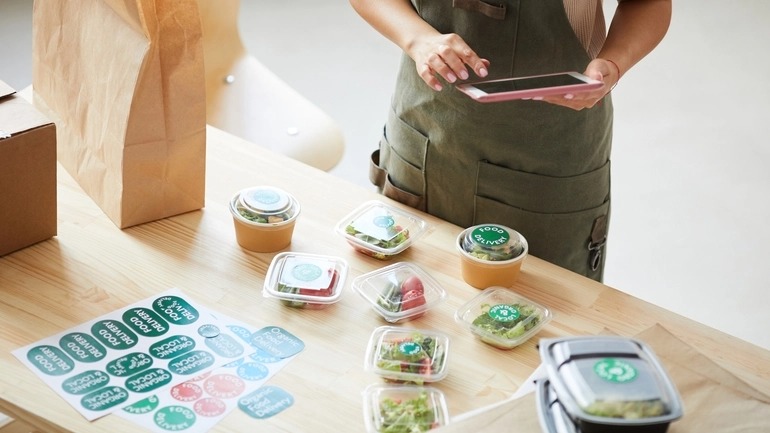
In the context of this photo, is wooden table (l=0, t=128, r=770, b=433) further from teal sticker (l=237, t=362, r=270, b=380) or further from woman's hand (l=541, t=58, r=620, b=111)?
woman's hand (l=541, t=58, r=620, b=111)

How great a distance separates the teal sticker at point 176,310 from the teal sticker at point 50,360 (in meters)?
0.15

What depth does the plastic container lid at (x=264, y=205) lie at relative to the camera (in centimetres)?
149

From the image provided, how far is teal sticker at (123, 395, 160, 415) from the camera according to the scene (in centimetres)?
119

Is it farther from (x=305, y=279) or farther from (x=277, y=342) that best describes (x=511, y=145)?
(x=277, y=342)

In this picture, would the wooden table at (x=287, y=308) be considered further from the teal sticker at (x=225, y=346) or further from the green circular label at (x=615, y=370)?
the green circular label at (x=615, y=370)

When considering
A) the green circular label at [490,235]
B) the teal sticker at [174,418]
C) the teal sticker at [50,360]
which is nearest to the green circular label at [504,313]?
the green circular label at [490,235]

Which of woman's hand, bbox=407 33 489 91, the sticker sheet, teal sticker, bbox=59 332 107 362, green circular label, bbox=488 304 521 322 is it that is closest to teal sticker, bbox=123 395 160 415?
the sticker sheet

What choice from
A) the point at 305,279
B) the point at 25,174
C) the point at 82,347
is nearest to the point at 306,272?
the point at 305,279

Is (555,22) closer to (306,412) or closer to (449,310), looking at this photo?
(449,310)

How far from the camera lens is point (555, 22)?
152cm

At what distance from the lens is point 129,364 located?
1.26 m

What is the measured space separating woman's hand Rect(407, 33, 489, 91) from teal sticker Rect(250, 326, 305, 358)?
0.40m

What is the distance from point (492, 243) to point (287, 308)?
32 centimetres

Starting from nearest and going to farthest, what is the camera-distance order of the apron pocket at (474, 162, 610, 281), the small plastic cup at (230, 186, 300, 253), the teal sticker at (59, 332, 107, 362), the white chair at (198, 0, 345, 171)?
1. the teal sticker at (59, 332, 107, 362)
2. the small plastic cup at (230, 186, 300, 253)
3. the apron pocket at (474, 162, 610, 281)
4. the white chair at (198, 0, 345, 171)
